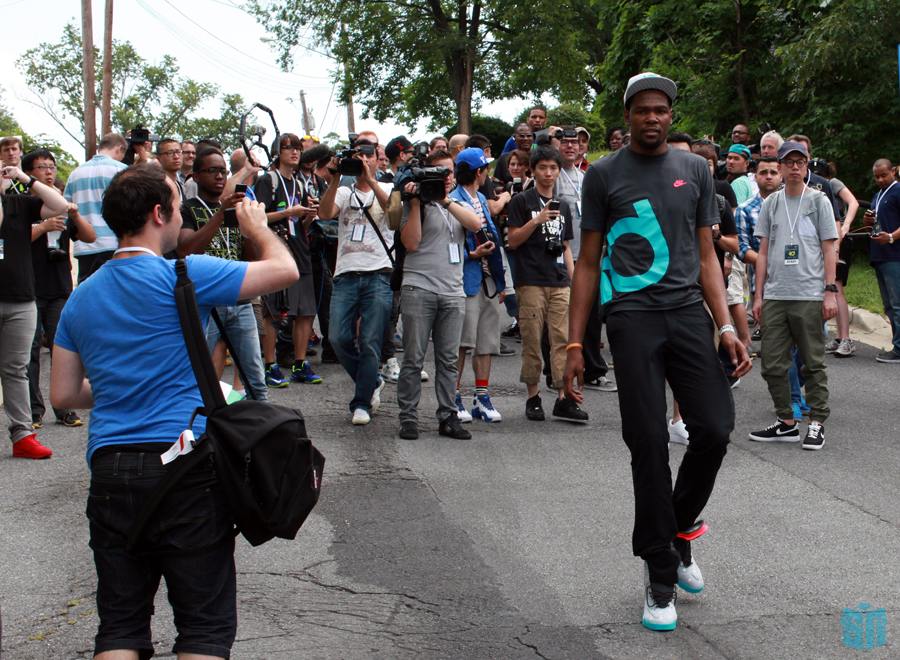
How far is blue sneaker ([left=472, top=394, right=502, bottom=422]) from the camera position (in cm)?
755

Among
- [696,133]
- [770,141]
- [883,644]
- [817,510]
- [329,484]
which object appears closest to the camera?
[883,644]

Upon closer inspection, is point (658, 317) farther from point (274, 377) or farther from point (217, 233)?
point (274, 377)

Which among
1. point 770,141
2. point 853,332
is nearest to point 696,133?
point 853,332

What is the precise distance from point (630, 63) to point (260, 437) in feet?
74.0

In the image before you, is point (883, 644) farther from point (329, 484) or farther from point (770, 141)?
point (770, 141)

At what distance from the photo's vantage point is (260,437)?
257 cm

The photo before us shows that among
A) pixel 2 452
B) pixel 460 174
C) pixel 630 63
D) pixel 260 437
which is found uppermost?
pixel 630 63

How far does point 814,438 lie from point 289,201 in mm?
5106

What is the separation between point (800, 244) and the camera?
6.86 meters

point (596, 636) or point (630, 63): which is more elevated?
point (630, 63)

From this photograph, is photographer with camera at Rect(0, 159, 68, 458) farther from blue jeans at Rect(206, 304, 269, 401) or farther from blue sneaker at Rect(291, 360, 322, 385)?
blue sneaker at Rect(291, 360, 322, 385)

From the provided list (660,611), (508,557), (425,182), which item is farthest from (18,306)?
(660,611)

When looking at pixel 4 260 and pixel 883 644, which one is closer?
pixel 883 644

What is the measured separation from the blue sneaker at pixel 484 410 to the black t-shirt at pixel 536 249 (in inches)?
39.6
